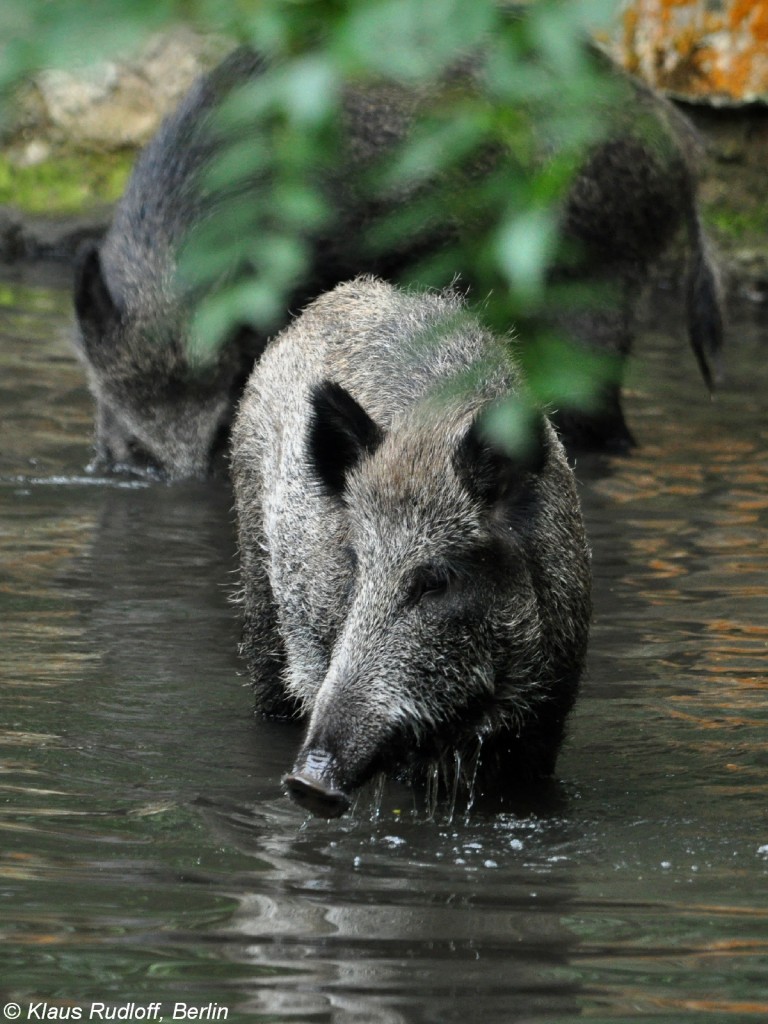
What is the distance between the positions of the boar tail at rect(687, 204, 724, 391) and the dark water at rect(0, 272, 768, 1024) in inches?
75.8

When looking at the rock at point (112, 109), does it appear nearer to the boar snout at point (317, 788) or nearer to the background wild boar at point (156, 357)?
the background wild boar at point (156, 357)

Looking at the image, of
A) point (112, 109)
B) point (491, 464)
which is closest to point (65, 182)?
point (112, 109)

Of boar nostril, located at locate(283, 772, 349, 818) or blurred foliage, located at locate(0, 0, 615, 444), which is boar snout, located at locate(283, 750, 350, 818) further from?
blurred foliage, located at locate(0, 0, 615, 444)

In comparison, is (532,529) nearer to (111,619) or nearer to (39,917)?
(39,917)

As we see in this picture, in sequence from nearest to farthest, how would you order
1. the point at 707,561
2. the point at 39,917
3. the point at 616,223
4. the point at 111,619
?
1. the point at 39,917
2. the point at 111,619
3. the point at 707,561
4. the point at 616,223

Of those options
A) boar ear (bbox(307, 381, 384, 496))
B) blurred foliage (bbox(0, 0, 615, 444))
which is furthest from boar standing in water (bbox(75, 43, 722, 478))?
blurred foliage (bbox(0, 0, 615, 444))

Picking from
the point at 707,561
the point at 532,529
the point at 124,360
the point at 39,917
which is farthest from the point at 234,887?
the point at 124,360

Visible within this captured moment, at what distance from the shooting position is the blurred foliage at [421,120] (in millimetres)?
1359

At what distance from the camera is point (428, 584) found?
4.62 m

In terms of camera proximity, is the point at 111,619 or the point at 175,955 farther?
the point at 111,619

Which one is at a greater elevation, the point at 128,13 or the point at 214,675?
the point at 128,13

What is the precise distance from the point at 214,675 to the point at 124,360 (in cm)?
393

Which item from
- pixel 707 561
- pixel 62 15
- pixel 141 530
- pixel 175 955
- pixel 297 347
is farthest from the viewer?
pixel 141 530

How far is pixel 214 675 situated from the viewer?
6066 millimetres
